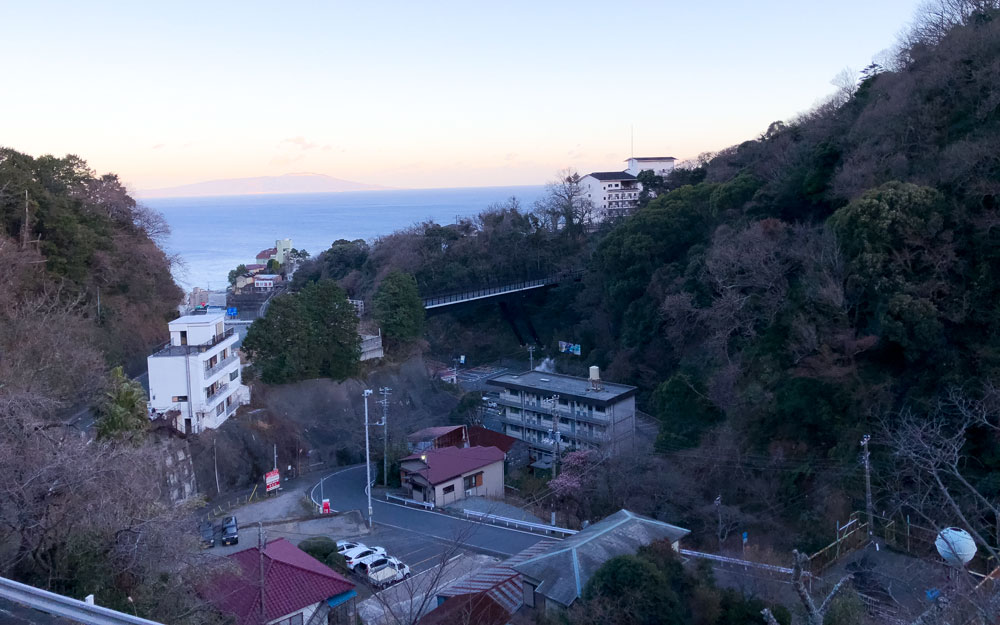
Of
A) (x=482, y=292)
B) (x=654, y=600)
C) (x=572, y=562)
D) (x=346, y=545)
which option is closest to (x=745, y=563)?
(x=572, y=562)

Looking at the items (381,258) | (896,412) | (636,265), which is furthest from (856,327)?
(381,258)

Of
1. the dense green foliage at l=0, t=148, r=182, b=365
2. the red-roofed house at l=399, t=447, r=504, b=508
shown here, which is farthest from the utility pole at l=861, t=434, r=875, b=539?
the dense green foliage at l=0, t=148, r=182, b=365

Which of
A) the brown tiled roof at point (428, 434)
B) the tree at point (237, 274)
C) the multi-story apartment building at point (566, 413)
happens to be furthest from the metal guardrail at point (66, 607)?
the tree at point (237, 274)

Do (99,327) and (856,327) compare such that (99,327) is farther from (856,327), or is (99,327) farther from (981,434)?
(981,434)

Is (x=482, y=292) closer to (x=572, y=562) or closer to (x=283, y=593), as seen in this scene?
(x=572, y=562)

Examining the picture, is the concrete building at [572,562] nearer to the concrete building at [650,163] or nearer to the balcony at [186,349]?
the balcony at [186,349]

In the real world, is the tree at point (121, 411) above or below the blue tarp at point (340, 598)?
above
